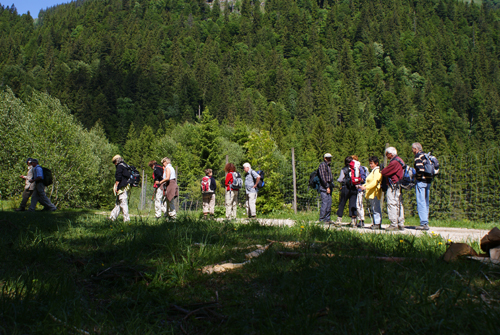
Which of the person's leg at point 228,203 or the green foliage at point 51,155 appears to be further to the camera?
the green foliage at point 51,155

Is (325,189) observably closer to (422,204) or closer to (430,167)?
(422,204)

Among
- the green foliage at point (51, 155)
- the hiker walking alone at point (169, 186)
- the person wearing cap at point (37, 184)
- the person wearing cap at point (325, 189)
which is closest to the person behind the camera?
the person wearing cap at point (325, 189)

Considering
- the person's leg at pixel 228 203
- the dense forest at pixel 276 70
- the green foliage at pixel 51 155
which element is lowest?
the person's leg at pixel 228 203

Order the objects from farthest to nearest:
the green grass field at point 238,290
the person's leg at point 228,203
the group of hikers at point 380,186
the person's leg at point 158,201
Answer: the person's leg at point 228,203 < the person's leg at point 158,201 < the group of hikers at point 380,186 < the green grass field at point 238,290

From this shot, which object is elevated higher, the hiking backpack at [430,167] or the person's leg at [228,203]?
the hiking backpack at [430,167]

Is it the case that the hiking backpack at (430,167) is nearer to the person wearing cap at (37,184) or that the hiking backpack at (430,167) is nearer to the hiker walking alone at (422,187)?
the hiker walking alone at (422,187)

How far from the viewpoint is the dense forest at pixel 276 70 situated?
302ft

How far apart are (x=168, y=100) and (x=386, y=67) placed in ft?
276

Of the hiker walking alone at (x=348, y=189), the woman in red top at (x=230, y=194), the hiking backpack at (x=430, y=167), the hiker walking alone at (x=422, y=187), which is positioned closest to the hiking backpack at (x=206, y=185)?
the woman in red top at (x=230, y=194)

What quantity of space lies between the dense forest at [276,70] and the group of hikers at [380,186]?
172 feet

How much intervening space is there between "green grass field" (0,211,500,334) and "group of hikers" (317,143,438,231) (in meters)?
4.03

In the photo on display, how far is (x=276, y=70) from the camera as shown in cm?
13012

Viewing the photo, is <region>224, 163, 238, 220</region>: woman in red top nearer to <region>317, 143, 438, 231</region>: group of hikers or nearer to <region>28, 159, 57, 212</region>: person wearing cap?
<region>317, 143, 438, 231</region>: group of hikers

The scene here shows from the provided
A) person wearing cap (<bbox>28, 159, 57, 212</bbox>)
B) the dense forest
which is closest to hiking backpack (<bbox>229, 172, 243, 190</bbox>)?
person wearing cap (<bbox>28, 159, 57, 212</bbox>)
